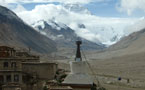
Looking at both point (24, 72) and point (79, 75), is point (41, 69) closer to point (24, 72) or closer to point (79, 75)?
point (24, 72)

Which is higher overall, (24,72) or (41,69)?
(41,69)

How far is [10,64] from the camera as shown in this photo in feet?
100

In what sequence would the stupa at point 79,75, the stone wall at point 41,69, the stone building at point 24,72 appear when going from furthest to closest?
the stone wall at point 41,69, the stone building at point 24,72, the stupa at point 79,75

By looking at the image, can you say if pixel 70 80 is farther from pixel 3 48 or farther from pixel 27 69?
pixel 3 48

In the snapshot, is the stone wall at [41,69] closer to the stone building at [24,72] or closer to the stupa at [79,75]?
the stone building at [24,72]

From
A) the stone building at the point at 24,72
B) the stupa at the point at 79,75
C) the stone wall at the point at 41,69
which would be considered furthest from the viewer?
the stone wall at the point at 41,69

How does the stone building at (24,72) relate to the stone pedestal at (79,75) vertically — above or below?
above

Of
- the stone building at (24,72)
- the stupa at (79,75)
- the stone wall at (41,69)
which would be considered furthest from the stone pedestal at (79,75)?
the stone wall at (41,69)

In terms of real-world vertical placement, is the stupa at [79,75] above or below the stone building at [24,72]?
below

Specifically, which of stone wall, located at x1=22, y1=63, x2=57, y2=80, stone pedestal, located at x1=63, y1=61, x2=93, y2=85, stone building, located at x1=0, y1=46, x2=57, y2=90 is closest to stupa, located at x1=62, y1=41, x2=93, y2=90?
stone pedestal, located at x1=63, y1=61, x2=93, y2=85

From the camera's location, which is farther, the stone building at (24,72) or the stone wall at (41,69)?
the stone wall at (41,69)

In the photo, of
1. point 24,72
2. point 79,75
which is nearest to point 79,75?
point 79,75

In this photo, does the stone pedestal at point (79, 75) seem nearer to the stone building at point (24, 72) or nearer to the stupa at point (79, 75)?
the stupa at point (79, 75)

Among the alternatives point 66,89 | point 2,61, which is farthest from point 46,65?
point 66,89
